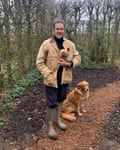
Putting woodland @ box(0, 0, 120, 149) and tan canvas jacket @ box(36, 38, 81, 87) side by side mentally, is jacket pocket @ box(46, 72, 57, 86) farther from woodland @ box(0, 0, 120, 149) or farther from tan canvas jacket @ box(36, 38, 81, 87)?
woodland @ box(0, 0, 120, 149)

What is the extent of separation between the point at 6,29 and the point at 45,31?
3.26 meters

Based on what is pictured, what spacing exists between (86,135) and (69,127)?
40 cm

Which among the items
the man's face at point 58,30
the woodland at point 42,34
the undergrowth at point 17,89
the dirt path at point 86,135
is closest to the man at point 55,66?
the man's face at point 58,30

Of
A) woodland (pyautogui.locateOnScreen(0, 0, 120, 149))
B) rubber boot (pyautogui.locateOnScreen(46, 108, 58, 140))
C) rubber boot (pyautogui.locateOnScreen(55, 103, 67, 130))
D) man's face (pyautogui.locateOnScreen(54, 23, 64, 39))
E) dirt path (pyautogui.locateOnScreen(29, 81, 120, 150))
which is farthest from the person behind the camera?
woodland (pyautogui.locateOnScreen(0, 0, 120, 149))

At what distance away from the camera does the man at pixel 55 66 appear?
4262 millimetres

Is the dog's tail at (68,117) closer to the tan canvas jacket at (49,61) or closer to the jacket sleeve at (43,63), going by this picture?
the tan canvas jacket at (49,61)

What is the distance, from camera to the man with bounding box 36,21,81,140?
14.0ft

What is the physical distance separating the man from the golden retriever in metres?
0.68

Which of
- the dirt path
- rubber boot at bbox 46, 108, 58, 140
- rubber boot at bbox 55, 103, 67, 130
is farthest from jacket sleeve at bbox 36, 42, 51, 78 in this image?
the dirt path

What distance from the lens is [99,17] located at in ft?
40.0

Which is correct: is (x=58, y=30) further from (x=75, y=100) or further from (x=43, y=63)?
(x=75, y=100)

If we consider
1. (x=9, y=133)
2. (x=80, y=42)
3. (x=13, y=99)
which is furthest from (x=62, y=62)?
(x=80, y=42)

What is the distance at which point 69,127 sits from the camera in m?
5.01

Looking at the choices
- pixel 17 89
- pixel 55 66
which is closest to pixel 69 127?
pixel 55 66
